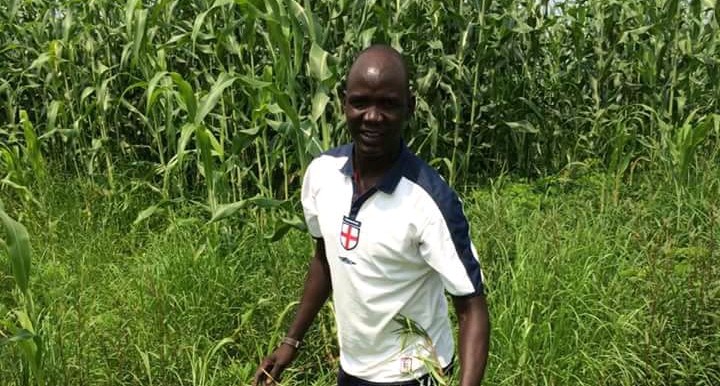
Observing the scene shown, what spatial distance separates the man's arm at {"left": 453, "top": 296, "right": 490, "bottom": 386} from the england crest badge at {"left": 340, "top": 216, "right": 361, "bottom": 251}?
0.27 m

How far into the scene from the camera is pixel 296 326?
219 cm

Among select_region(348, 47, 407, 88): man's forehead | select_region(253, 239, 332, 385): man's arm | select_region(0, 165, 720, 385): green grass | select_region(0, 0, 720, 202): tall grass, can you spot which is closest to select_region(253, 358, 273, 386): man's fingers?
select_region(253, 239, 332, 385): man's arm

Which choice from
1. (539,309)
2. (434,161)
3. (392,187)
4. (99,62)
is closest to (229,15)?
(434,161)

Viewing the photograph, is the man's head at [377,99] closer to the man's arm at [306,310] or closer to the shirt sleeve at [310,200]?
the shirt sleeve at [310,200]

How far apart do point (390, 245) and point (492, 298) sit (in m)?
1.49

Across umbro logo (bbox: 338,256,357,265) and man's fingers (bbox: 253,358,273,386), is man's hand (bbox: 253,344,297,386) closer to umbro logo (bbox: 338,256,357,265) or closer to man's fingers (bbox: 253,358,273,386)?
man's fingers (bbox: 253,358,273,386)

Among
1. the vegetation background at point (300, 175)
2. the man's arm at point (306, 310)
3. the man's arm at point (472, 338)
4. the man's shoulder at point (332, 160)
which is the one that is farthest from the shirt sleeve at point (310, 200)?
the vegetation background at point (300, 175)

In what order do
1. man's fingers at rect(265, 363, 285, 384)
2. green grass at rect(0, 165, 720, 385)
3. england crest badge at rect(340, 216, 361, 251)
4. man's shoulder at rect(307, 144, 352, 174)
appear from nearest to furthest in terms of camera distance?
england crest badge at rect(340, 216, 361, 251) → man's shoulder at rect(307, 144, 352, 174) → man's fingers at rect(265, 363, 285, 384) → green grass at rect(0, 165, 720, 385)

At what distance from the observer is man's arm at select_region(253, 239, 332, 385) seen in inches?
85.4

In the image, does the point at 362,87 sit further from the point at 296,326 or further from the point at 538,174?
the point at 538,174

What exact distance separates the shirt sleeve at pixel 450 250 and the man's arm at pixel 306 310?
531mm

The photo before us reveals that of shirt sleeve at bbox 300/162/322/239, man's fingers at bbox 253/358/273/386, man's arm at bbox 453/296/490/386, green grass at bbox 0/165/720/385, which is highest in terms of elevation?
shirt sleeve at bbox 300/162/322/239

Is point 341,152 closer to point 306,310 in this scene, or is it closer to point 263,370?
point 306,310

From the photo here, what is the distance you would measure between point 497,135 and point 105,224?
2640 millimetres
